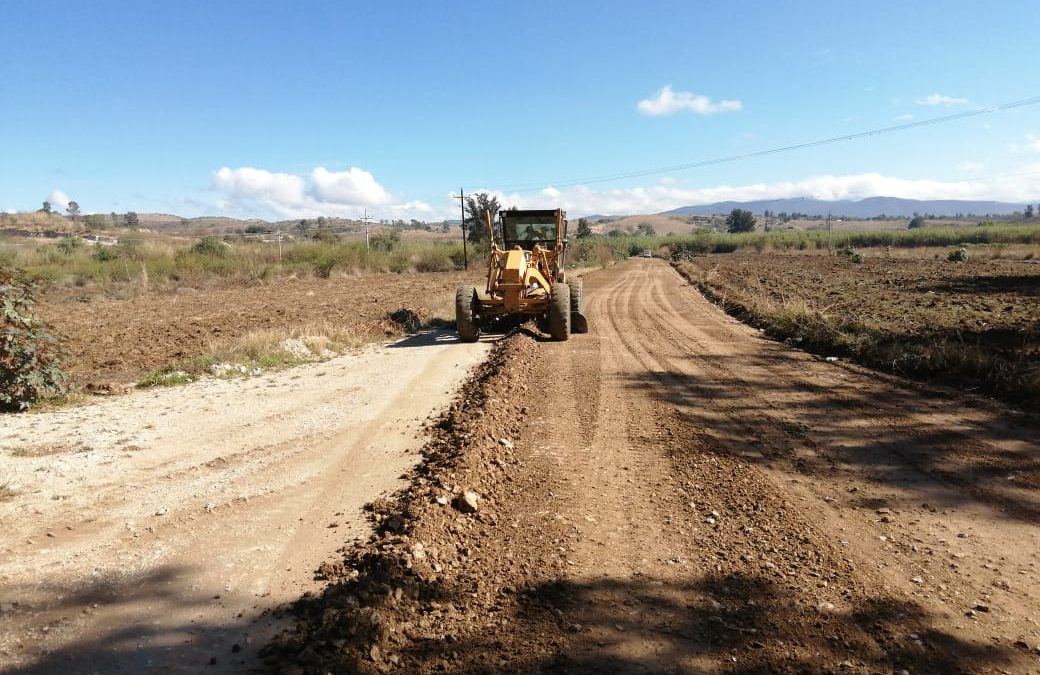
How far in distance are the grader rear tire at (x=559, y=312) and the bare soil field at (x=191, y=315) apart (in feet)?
15.4

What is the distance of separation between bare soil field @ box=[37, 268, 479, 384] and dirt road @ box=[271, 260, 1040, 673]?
7.95m

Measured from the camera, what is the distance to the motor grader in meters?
13.5

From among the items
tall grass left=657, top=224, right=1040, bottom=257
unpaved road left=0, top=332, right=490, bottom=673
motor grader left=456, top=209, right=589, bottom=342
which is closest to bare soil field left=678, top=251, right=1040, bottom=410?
motor grader left=456, top=209, right=589, bottom=342

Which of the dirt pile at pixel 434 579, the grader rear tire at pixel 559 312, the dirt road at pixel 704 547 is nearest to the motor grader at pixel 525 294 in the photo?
the grader rear tire at pixel 559 312

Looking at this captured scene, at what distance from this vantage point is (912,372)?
984cm

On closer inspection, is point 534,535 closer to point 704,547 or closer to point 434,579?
point 434,579

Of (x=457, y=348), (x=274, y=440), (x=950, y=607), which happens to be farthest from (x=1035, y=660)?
(x=457, y=348)

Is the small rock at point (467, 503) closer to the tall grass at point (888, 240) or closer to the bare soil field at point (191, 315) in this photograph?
the bare soil field at point (191, 315)

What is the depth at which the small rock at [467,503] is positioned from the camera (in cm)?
496

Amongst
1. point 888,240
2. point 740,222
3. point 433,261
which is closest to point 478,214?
point 433,261

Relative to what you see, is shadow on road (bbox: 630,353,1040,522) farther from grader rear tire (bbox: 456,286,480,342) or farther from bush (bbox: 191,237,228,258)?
bush (bbox: 191,237,228,258)

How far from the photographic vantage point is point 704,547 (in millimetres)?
4395

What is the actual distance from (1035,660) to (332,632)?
3.55m

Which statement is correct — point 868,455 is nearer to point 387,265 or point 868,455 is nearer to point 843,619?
point 843,619
